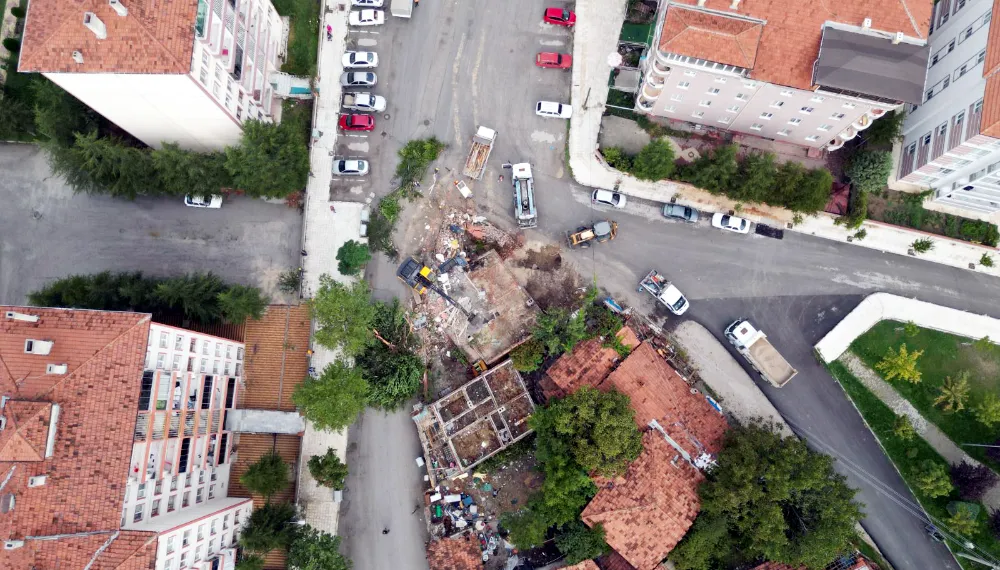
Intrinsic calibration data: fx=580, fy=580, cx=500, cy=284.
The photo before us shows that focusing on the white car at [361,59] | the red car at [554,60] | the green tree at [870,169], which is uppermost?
the red car at [554,60]

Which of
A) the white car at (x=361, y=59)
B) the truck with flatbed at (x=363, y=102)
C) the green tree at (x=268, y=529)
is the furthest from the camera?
the white car at (x=361, y=59)

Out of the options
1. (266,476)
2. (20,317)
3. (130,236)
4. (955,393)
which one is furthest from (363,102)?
(955,393)

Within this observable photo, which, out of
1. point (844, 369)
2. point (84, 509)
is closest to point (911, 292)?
point (844, 369)

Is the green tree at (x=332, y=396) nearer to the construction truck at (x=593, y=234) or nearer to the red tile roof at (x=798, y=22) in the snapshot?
the construction truck at (x=593, y=234)

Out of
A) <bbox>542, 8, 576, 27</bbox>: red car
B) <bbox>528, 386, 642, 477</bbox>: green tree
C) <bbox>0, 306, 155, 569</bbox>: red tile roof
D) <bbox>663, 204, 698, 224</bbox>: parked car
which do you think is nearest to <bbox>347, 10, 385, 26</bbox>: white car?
<bbox>542, 8, 576, 27</bbox>: red car

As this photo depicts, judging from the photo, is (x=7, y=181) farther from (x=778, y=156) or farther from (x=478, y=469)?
(x=778, y=156)

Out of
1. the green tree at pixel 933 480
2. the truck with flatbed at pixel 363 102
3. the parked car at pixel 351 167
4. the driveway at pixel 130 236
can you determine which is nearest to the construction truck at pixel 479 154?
the parked car at pixel 351 167

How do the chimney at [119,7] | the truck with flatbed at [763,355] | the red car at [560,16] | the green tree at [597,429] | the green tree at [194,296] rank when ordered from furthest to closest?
the red car at [560,16], the truck with flatbed at [763,355], the green tree at [194,296], the green tree at [597,429], the chimney at [119,7]
